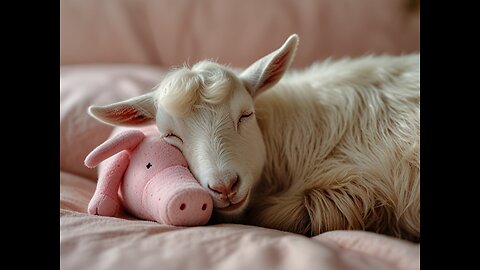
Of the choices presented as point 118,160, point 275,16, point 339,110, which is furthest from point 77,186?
point 275,16

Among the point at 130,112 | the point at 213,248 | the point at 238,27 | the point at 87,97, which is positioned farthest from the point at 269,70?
the point at 238,27

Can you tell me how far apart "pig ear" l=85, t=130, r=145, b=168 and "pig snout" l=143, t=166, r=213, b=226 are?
8 centimetres

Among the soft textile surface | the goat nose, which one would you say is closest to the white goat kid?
the goat nose

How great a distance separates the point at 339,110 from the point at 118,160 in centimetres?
38

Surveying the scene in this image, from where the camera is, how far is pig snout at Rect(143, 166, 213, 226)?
747 millimetres

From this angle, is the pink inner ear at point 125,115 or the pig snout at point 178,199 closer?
the pig snout at point 178,199

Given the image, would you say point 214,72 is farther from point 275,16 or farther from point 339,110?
point 275,16

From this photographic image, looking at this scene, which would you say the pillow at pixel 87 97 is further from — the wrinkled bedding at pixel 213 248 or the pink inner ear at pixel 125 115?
the wrinkled bedding at pixel 213 248

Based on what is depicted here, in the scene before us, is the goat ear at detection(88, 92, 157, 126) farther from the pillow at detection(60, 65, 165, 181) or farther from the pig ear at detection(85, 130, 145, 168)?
the pillow at detection(60, 65, 165, 181)

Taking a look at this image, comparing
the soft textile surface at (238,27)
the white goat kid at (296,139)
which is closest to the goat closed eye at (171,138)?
the white goat kid at (296,139)

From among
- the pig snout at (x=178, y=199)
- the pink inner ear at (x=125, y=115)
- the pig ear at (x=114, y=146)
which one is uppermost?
the pink inner ear at (x=125, y=115)

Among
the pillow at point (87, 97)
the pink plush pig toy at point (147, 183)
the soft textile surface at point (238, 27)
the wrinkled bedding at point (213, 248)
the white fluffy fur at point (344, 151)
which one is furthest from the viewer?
the soft textile surface at point (238, 27)

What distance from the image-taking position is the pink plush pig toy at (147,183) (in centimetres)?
75

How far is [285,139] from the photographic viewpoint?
3.20 ft
